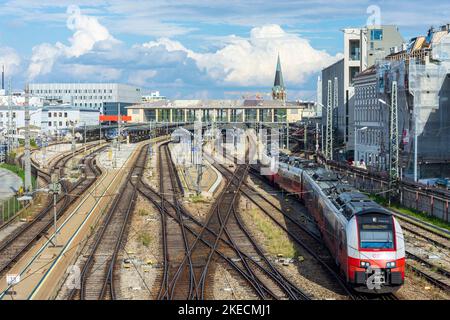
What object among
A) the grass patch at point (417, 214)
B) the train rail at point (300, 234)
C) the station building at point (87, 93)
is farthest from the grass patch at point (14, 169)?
the station building at point (87, 93)

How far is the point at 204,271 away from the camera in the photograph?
76.1ft

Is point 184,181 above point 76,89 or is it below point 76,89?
below

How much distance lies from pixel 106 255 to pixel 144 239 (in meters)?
3.17

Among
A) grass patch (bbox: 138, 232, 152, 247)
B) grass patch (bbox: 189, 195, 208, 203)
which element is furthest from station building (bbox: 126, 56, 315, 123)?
grass patch (bbox: 138, 232, 152, 247)

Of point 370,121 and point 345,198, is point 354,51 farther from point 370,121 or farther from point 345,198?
point 345,198

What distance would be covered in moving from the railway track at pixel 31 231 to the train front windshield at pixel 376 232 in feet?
40.8

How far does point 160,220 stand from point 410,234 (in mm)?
12425

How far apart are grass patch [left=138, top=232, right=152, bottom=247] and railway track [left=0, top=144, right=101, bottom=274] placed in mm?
4550

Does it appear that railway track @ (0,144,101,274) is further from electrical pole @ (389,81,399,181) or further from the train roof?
electrical pole @ (389,81,399,181)

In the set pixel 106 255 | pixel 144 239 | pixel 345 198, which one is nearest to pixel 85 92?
pixel 144 239

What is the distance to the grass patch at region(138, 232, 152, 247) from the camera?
29069 mm

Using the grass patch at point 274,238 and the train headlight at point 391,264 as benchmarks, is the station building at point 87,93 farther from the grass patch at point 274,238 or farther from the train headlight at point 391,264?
the train headlight at point 391,264
